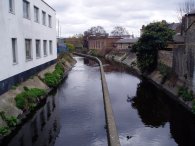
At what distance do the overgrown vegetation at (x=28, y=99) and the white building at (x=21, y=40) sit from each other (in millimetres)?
1029

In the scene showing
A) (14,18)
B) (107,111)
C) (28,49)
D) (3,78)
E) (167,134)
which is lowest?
(167,134)

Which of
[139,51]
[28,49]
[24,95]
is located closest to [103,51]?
[139,51]

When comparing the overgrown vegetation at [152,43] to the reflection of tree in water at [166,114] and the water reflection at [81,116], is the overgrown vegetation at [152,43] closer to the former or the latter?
the reflection of tree in water at [166,114]

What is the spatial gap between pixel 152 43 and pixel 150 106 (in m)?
12.9

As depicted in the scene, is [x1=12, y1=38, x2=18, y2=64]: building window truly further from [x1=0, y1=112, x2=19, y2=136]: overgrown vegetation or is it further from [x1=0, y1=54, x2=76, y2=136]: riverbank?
[x1=0, y1=112, x2=19, y2=136]: overgrown vegetation

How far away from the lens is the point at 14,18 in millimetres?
19906

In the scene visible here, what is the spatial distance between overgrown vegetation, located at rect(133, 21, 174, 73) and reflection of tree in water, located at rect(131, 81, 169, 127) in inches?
224

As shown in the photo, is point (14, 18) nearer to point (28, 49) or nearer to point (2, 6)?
point (2, 6)

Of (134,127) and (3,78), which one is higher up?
(3,78)

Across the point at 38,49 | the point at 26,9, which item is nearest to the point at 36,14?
the point at 38,49

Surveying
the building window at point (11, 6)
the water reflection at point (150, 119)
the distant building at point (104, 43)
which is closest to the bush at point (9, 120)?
the water reflection at point (150, 119)

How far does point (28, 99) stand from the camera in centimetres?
1783

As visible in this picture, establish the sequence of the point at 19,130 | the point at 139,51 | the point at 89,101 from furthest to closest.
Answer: the point at 139,51 < the point at 89,101 < the point at 19,130

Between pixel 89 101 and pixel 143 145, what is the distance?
28.4ft
